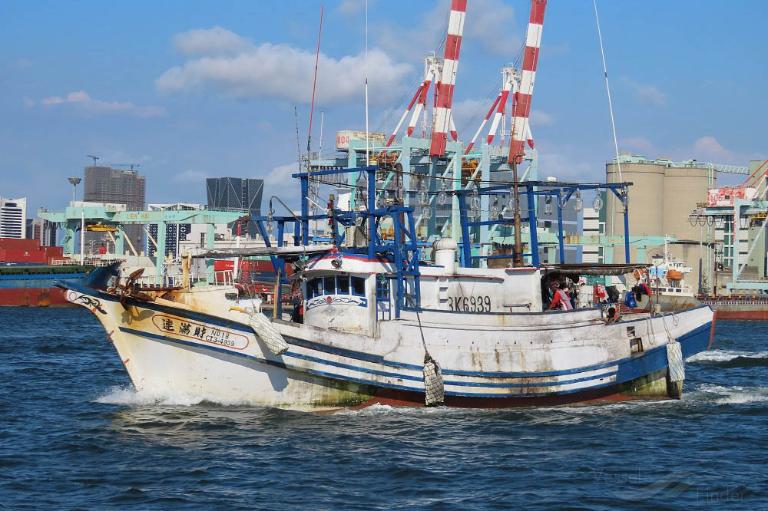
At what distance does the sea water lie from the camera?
57.5 ft

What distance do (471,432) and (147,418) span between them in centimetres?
752

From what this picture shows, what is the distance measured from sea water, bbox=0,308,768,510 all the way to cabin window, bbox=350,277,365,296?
2.94 metres

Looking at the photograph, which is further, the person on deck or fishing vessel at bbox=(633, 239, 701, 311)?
fishing vessel at bbox=(633, 239, 701, 311)

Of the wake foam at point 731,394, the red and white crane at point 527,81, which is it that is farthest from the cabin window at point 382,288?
the red and white crane at point 527,81

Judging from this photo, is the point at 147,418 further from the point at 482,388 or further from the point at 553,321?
the point at 553,321

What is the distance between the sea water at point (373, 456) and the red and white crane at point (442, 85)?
48755mm

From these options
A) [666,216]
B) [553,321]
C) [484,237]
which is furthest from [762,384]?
[666,216]

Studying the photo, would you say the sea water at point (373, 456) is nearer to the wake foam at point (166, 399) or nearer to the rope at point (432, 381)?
the wake foam at point (166, 399)

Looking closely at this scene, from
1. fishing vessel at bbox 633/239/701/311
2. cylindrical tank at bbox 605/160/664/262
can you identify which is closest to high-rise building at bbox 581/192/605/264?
cylindrical tank at bbox 605/160/664/262

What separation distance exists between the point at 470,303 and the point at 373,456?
8492 millimetres

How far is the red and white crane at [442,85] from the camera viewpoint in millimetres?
73250

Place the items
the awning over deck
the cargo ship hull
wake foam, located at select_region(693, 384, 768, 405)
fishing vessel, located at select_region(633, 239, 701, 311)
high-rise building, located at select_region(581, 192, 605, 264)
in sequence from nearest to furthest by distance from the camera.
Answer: the awning over deck < wake foam, located at select_region(693, 384, 768, 405) < fishing vessel, located at select_region(633, 239, 701, 311) < the cargo ship hull < high-rise building, located at select_region(581, 192, 605, 264)

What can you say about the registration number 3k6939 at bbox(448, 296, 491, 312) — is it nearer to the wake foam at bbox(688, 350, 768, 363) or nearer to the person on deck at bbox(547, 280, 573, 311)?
the person on deck at bbox(547, 280, 573, 311)

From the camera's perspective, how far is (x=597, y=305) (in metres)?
29.7
